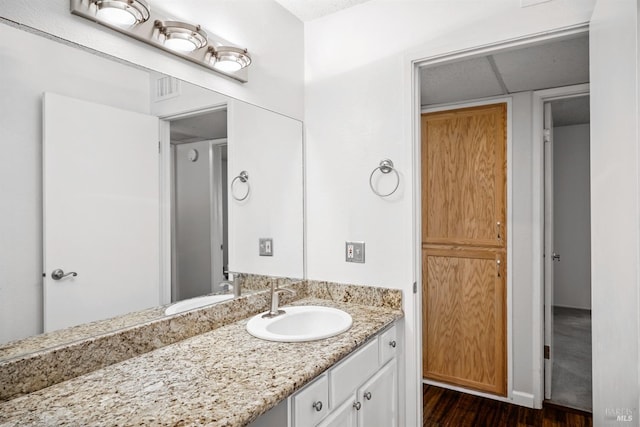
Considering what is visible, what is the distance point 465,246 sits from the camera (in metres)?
2.86

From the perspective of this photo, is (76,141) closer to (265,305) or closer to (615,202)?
(265,305)

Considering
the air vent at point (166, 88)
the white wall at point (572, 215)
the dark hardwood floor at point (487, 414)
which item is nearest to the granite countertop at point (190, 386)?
the air vent at point (166, 88)

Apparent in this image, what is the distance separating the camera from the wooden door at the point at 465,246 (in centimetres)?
274

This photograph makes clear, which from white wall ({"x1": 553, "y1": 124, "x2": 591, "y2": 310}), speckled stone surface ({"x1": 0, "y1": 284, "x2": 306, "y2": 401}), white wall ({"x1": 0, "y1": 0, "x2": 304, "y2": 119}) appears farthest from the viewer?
white wall ({"x1": 553, "y1": 124, "x2": 591, "y2": 310})

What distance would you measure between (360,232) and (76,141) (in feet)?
4.37

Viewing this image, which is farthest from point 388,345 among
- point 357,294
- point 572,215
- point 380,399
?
point 572,215

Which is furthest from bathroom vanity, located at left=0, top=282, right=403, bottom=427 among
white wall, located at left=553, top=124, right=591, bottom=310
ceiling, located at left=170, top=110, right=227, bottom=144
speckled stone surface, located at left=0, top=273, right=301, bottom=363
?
white wall, located at left=553, top=124, right=591, bottom=310

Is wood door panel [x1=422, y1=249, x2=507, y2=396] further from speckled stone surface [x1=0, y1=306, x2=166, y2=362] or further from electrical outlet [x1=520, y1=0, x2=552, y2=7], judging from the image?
speckled stone surface [x1=0, y1=306, x2=166, y2=362]

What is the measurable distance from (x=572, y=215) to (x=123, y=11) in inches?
212

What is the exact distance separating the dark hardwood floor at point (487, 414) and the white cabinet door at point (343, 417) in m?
1.22

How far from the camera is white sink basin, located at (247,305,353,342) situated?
5.47ft

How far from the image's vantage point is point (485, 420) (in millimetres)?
2494

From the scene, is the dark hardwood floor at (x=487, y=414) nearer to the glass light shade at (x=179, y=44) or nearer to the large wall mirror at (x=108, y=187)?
the large wall mirror at (x=108, y=187)

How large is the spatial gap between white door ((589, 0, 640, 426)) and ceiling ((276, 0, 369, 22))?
1161mm
